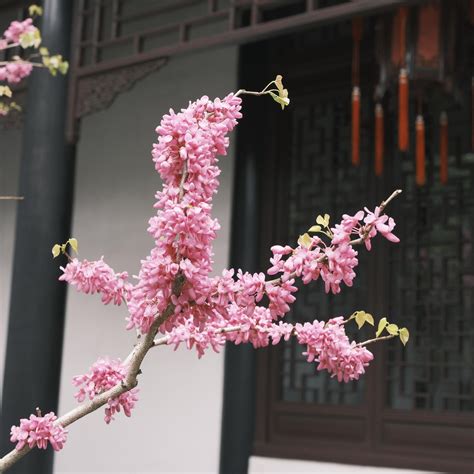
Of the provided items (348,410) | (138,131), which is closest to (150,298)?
(348,410)

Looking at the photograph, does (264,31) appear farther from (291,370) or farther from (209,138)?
(209,138)

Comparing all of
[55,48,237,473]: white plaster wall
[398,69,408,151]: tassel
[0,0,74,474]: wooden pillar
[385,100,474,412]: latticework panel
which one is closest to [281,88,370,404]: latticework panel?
[385,100,474,412]: latticework panel

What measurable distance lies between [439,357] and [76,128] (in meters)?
2.21

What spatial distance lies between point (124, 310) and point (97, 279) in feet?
13.2

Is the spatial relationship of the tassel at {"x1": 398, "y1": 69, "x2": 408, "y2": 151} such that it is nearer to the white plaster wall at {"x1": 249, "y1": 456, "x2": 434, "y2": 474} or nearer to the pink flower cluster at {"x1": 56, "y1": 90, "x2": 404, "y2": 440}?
the white plaster wall at {"x1": 249, "y1": 456, "x2": 434, "y2": 474}

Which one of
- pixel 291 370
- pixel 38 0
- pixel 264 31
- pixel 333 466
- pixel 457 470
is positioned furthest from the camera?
pixel 38 0

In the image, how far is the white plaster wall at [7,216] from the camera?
6605 millimetres

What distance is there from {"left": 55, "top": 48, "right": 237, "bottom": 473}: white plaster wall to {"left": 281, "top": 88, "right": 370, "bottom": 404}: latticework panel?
1.39 ft

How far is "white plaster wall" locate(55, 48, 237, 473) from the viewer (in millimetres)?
5188

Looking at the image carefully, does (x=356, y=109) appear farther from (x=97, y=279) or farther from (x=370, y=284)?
(x=97, y=279)

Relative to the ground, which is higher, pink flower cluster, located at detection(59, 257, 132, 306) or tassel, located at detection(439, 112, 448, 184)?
tassel, located at detection(439, 112, 448, 184)

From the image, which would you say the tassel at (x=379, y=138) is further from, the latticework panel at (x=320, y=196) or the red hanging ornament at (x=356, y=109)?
the latticework panel at (x=320, y=196)

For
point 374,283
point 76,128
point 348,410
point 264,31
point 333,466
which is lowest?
point 333,466

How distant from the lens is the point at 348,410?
4.70 m
